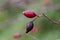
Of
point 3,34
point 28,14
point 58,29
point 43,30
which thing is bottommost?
point 3,34

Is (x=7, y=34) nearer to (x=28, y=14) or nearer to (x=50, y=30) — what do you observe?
(x=50, y=30)

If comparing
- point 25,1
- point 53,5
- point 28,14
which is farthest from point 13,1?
point 28,14

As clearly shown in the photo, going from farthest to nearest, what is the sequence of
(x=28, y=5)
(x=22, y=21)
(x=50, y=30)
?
(x=28, y=5), (x=22, y=21), (x=50, y=30)

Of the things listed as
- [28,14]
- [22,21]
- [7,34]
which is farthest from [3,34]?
[28,14]

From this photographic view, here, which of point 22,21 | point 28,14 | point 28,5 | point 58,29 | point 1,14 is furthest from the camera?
point 1,14

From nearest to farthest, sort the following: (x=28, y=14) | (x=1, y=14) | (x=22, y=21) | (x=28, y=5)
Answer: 1. (x=28, y=14)
2. (x=22, y=21)
3. (x=28, y=5)
4. (x=1, y=14)

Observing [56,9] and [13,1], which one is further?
[13,1]

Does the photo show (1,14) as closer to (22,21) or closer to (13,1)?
(13,1)

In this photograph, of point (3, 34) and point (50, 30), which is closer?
point (50, 30)

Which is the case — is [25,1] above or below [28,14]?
below
